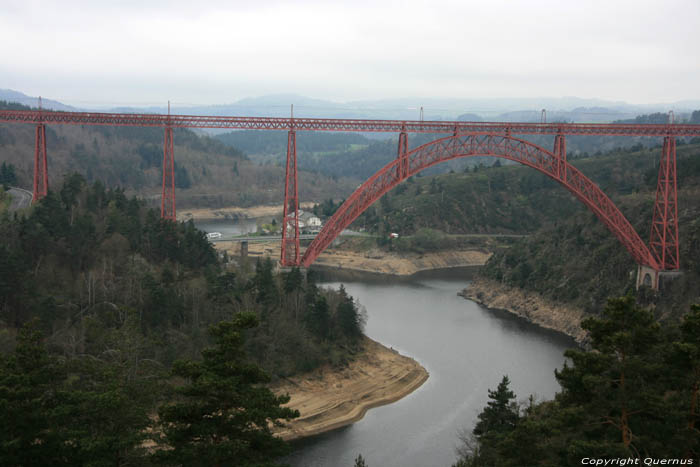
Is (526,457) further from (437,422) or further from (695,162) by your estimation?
(695,162)

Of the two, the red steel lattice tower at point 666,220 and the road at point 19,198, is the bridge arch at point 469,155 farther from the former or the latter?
the road at point 19,198

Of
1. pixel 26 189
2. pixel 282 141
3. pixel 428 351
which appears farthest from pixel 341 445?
pixel 282 141

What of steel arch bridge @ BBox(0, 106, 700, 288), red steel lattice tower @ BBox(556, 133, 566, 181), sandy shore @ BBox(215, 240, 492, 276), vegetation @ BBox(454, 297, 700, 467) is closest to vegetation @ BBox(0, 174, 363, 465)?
steel arch bridge @ BBox(0, 106, 700, 288)

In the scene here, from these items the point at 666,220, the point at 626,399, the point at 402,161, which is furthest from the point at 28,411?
the point at 666,220

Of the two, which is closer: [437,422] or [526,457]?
[526,457]

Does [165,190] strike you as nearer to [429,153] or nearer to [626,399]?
[429,153]

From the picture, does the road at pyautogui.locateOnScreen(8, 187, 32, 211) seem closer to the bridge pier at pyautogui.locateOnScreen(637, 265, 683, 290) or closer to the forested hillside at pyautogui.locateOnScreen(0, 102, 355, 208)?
the bridge pier at pyautogui.locateOnScreen(637, 265, 683, 290)
